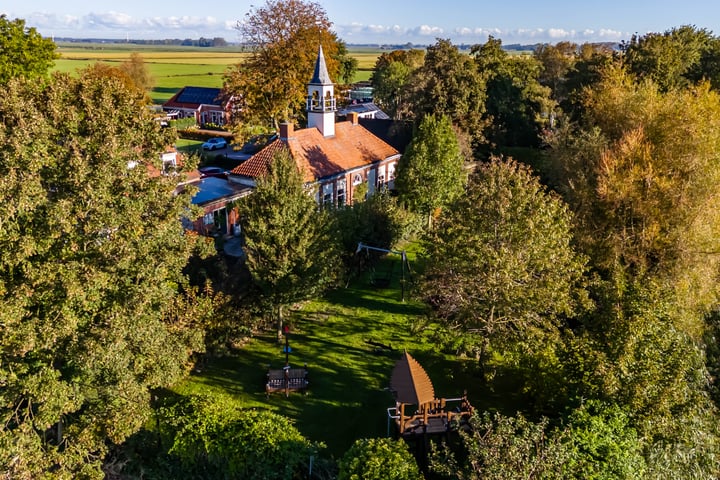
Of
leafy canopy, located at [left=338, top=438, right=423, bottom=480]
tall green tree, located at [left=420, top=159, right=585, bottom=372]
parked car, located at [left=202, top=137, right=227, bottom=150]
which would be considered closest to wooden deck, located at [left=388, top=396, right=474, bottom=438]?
leafy canopy, located at [left=338, top=438, right=423, bottom=480]

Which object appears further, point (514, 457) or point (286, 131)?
point (286, 131)

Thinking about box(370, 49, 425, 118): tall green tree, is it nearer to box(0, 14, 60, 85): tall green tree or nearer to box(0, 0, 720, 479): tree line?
box(0, 14, 60, 85): tall green tree

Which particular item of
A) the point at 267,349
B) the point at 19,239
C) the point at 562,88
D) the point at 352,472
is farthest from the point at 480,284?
the point at 562,88

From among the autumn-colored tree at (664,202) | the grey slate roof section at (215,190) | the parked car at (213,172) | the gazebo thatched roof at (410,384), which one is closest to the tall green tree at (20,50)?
the parked car at (213,172)

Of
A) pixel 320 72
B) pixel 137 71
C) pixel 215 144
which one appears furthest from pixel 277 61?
pixel 137 71

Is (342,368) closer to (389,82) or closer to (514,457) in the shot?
(514,457)

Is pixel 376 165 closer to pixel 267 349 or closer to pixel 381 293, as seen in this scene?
pixel 381 293
